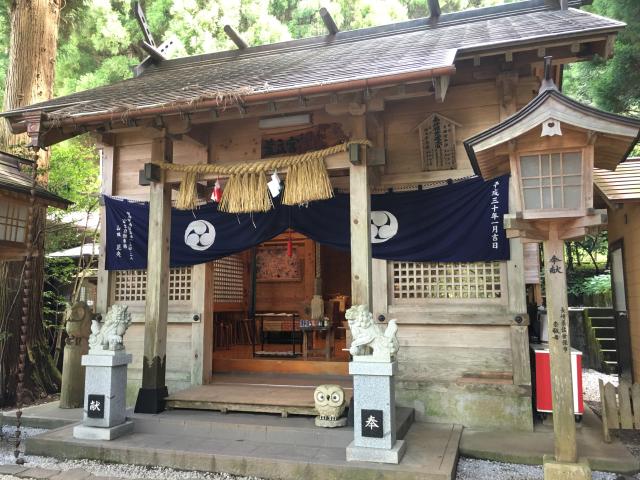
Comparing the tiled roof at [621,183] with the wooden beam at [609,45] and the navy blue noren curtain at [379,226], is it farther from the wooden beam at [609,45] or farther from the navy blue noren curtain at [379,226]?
the navy blue noren curtain at [379,226]

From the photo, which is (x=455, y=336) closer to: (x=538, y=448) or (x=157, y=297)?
(x=538, y=448)

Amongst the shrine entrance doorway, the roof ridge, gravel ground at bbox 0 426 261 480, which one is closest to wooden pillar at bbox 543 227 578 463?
gravel ground at bbox 0 426 261 480

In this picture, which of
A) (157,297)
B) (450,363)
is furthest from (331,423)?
(157,297)

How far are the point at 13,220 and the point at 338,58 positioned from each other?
4.98m

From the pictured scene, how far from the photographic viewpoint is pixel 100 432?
5.45 metres

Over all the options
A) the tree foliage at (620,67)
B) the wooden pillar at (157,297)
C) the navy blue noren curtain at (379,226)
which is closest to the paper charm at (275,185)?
the navy blue noren curtain at (379,226)

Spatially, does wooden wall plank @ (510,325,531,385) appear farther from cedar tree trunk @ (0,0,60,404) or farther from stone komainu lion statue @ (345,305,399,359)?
cedar tree trunk @ (0,0,60,404)

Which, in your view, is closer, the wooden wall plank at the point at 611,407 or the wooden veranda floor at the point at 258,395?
the wooden wall plank at the point at 611,407

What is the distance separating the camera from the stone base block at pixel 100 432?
542 cm

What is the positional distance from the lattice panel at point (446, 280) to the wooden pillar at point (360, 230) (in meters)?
1.42

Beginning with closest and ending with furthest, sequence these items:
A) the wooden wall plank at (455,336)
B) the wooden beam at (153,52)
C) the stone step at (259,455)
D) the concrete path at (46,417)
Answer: the stone step at (259,455) → the wooden wall plank at (455,336) → the concrete path at (46,417) → the wooden beam at (153,52)

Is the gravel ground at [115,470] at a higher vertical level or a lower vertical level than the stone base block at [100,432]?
lower

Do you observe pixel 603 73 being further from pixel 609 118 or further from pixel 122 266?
pixel 122 266

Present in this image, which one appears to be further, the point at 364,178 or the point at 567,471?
the point at 364,178
